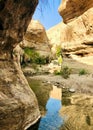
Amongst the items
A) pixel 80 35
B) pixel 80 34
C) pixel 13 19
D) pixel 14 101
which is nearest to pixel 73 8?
pixel 80 34

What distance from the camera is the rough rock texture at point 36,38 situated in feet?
181

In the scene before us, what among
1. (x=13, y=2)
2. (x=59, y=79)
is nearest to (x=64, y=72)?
(x=59, y=79)

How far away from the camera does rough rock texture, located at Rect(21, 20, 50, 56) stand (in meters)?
55.3

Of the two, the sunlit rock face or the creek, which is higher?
the sunlit rock face

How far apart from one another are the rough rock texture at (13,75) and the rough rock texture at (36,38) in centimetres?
3978

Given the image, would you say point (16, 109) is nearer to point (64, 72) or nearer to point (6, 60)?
point (6, 60)

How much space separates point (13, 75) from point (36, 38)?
43.5 m

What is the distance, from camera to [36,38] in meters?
56.9

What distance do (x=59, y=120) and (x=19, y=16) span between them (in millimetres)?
7230

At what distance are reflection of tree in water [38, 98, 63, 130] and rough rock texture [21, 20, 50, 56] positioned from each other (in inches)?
1319

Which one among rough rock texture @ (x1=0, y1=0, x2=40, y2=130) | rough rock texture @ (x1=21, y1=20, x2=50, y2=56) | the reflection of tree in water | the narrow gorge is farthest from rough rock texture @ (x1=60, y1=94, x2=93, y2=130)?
rough rock texture @ (x1=21, y1=20, x2=50, y2=56)

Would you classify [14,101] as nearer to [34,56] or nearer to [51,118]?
[51,118]

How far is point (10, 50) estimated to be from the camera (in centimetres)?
1363

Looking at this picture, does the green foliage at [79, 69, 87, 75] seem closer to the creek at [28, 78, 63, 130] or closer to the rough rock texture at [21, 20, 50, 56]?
the creek at [28, 78, 63, 130]
